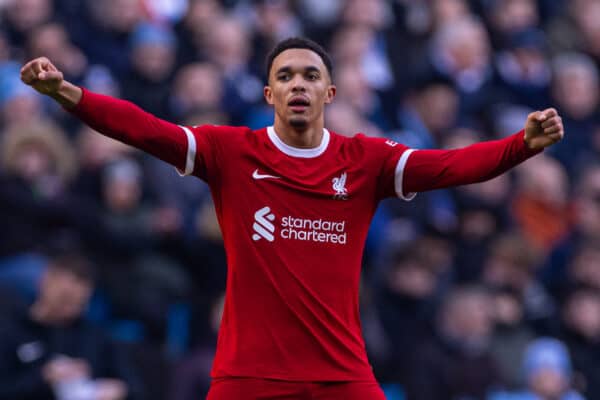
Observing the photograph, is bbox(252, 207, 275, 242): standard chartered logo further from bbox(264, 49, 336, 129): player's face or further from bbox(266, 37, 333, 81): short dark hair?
bbox(266, 37, 333, 81): short dark hair

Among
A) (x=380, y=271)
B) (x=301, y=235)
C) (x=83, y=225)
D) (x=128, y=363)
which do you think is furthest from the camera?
(x=380, y=271)

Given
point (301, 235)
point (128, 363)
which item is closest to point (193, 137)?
point (301, 235)

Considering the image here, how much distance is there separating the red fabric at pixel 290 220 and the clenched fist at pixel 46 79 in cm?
10

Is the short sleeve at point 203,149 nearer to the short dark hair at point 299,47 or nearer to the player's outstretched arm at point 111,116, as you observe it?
the player's outstretched arm at point 111,116

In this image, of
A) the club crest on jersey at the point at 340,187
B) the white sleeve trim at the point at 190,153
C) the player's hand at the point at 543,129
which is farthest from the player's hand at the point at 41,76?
the player's hand at the point at 543,129

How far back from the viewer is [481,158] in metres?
5.59

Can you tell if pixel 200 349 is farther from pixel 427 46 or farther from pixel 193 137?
pixel 427 46

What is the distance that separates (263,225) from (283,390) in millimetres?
762

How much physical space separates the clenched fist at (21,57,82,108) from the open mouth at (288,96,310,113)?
1.06m

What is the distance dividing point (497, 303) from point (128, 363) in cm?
359

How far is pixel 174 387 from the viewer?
28.6ft

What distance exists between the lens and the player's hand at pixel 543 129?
5.32m

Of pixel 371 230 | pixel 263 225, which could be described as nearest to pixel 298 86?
pixel 263 225

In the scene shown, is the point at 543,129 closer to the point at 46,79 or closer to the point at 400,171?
the point at 400,171
